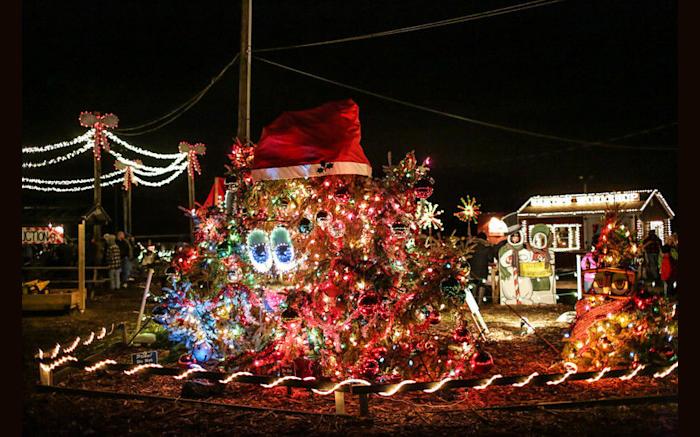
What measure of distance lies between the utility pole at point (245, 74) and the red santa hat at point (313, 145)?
1.92 meters

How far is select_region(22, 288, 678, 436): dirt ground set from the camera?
572 centimetres

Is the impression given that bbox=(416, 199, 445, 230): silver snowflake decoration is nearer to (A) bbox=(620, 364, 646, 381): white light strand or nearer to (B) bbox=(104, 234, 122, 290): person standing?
(A) bbox=(620, 364, 646, 381): white light strand

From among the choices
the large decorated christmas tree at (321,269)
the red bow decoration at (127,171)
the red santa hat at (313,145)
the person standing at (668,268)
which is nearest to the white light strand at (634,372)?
the large decorated christmas tree at (321,269)

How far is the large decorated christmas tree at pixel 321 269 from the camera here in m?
7.19

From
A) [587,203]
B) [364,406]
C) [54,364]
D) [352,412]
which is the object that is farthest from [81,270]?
[587,203]

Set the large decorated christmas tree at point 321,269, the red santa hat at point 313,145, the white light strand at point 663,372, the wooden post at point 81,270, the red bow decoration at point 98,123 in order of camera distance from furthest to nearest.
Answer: the red bow decoration at point 98,123, the wooden post at point 81,270, the red santa hat at point 313,145, the large decorated christmas tree at point 321,269, the white light strand at point 663,372

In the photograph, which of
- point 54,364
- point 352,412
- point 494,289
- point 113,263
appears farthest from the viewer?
point 113,263

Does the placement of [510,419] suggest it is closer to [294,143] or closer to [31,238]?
[294,143]

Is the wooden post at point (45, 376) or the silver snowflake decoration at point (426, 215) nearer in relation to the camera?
the wooden post at point (45, 376)

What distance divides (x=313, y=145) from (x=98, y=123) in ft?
49.5

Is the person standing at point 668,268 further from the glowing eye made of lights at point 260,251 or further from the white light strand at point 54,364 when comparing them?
the white light strand at point 54,364

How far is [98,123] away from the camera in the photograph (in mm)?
20031

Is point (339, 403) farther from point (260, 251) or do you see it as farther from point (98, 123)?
point (98, 123)

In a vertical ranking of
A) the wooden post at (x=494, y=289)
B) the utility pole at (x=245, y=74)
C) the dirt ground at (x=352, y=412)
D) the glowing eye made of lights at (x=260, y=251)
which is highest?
the utility pole at (x=245, y=74)
